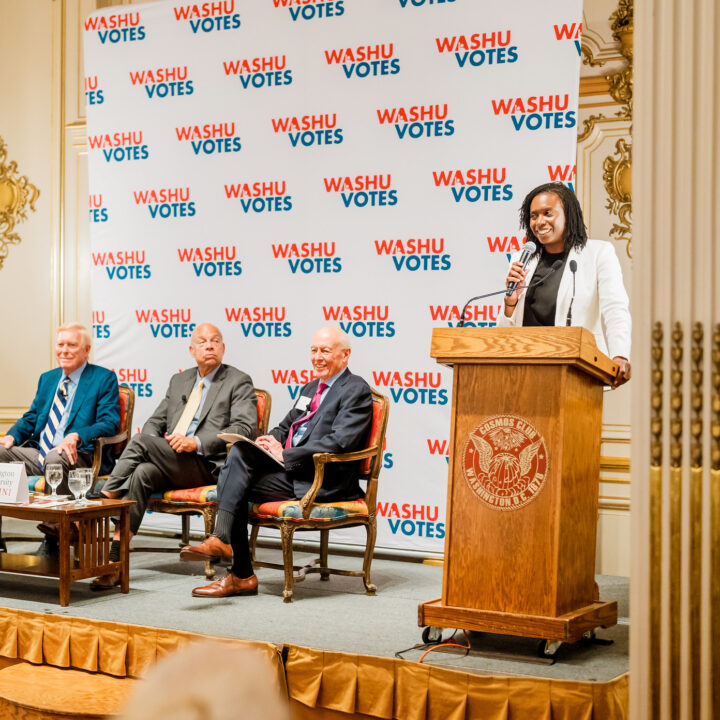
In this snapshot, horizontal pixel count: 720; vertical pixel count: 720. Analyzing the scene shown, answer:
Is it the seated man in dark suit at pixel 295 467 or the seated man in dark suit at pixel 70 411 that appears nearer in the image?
the seated man in dark suit at pixel 295 467

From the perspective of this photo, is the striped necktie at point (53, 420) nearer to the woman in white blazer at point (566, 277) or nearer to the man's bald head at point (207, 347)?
the man's bald head at point (207, 347)

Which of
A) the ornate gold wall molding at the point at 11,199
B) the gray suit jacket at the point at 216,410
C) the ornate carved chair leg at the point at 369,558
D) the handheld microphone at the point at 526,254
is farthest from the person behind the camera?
the ornate gold wall molding at the point at 11,199

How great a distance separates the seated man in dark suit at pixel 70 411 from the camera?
490cm

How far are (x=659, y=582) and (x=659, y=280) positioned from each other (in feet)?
2.08

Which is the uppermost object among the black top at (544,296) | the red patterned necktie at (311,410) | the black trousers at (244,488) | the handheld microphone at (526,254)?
the handheld microphone at (526,254)

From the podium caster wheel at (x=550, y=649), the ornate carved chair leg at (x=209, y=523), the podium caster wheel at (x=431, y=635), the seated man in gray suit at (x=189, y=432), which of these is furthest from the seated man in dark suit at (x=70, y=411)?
the podium caster wheel at (x=550, y=649)

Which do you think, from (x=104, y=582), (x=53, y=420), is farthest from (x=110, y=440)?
(x=104, y=582)

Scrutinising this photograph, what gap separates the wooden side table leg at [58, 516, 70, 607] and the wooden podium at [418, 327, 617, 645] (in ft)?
5.22

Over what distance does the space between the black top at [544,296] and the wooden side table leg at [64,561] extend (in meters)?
2.01

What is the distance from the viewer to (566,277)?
3393 mm

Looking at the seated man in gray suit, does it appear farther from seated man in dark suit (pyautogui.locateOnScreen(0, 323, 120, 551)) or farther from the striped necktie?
the striped necktie

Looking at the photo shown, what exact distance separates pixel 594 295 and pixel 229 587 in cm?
195

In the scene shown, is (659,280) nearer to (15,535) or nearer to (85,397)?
(85,397)

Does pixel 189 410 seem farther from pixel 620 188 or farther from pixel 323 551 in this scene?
pixel 620 188
